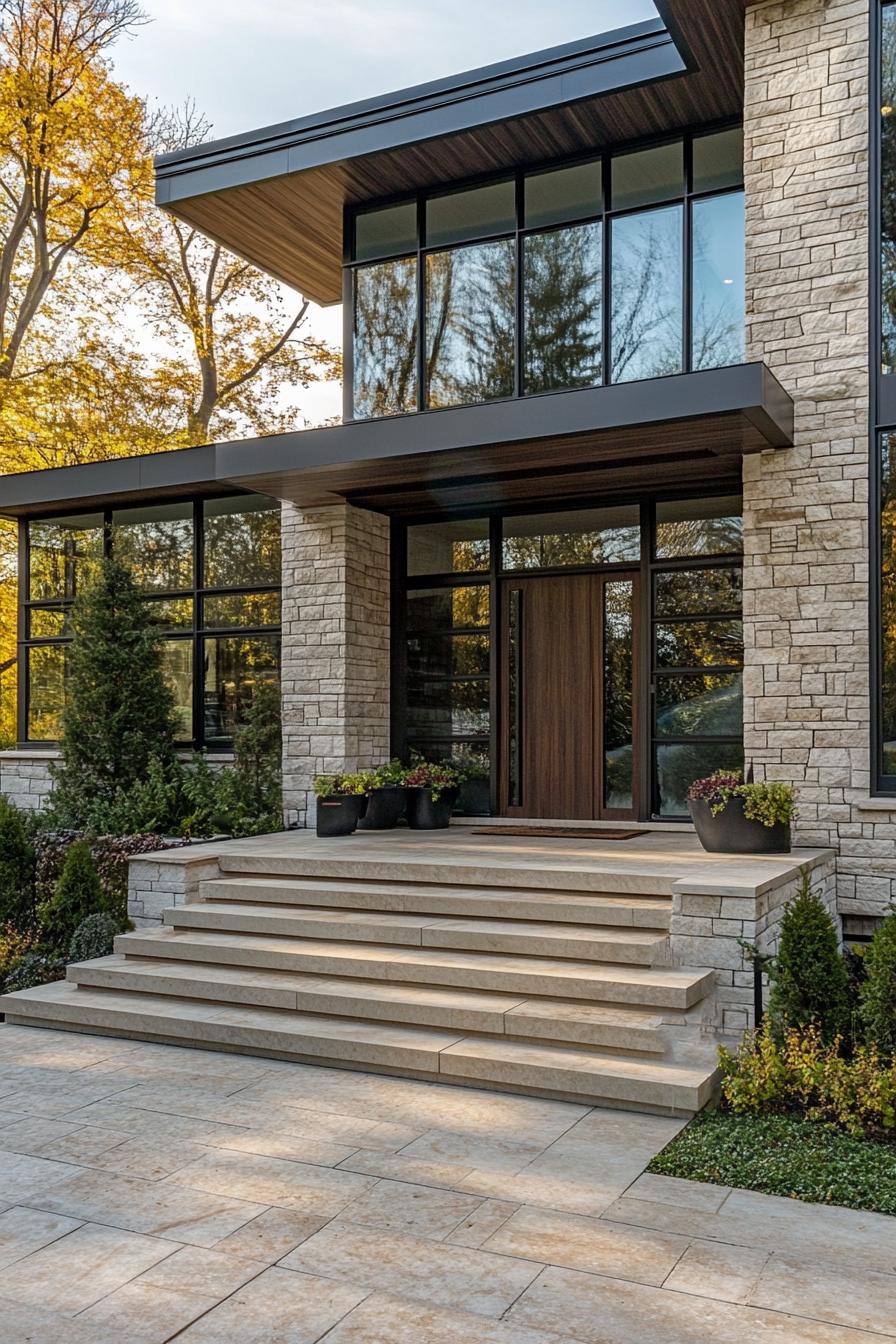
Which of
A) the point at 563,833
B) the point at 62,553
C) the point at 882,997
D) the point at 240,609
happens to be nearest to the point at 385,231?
the point at 240,609

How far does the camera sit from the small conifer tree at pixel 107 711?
9898 mm

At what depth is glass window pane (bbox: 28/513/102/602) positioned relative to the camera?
11.8 metres

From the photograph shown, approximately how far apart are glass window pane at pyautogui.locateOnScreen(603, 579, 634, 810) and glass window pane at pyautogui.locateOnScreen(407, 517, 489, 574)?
4.43 feet

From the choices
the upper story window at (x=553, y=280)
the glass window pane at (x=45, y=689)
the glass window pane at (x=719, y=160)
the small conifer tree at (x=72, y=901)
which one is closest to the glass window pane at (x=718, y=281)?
the upper story window at (x=553, y=280)

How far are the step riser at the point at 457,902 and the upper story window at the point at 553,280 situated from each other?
14.5 ft

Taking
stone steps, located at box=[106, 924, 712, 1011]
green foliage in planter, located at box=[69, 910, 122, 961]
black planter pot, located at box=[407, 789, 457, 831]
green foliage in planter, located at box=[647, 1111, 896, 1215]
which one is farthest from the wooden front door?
green foliage in planter, located at box=[647, 1111, 896, 1215]

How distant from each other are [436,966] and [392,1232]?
223cm

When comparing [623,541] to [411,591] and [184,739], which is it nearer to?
[411,591]

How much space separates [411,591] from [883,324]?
489 cm

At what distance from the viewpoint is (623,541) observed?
9516 millimetres

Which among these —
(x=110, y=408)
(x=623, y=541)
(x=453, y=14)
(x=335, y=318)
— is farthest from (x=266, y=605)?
(x=453, y=14)

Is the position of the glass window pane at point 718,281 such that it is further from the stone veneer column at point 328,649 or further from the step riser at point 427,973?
the step riser at point 427,973

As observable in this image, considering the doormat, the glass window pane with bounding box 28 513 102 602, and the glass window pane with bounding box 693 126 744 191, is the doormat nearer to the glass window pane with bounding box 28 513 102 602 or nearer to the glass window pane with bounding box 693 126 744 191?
the glass window pane with bounding box 693 126 744 191

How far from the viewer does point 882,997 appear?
16.3 ft
